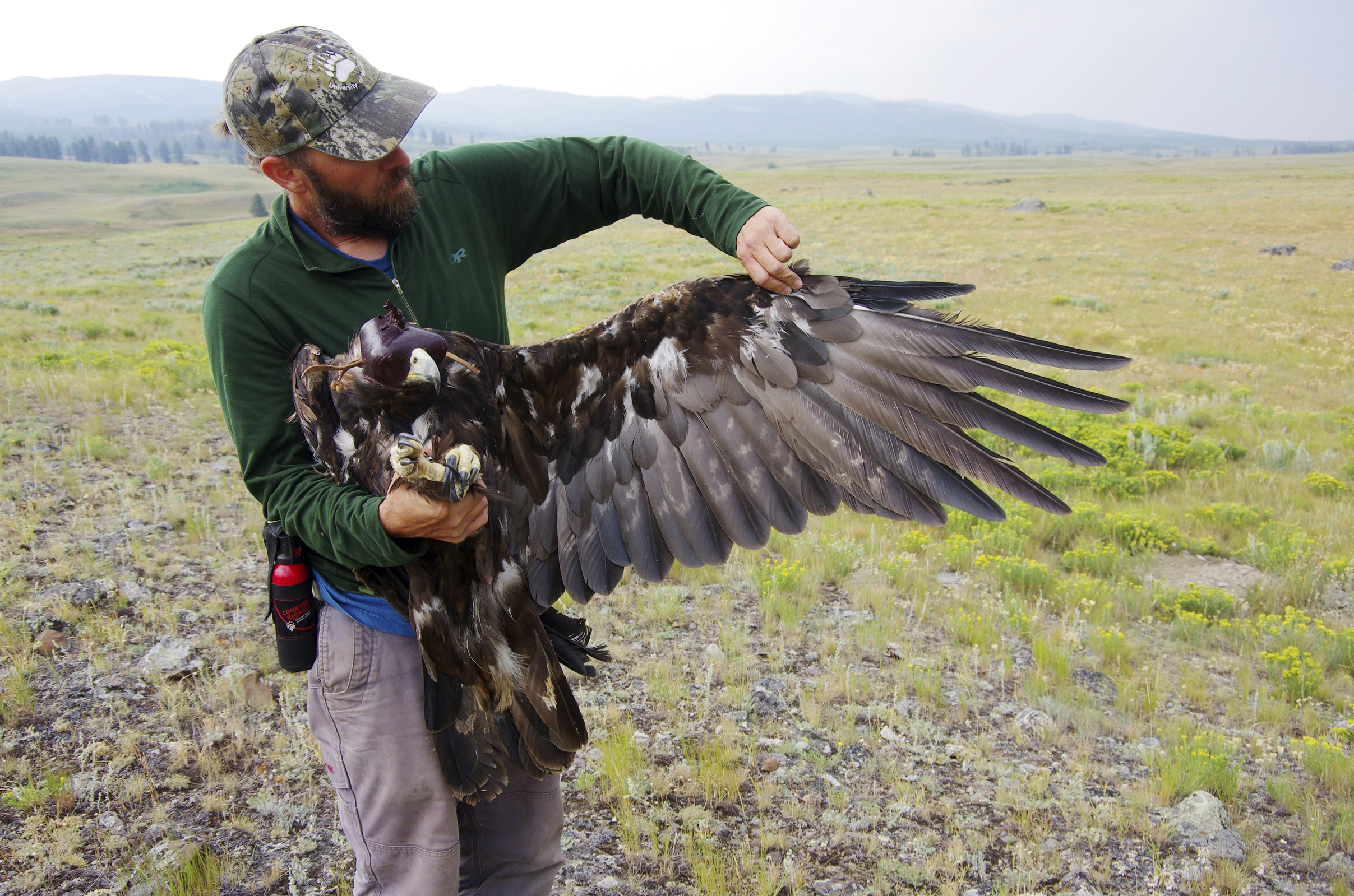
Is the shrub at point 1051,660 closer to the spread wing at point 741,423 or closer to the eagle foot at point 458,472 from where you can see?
the spread wing at point 741,423

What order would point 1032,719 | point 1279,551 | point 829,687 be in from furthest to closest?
point 1279,551
point 829,687
point 1032,719

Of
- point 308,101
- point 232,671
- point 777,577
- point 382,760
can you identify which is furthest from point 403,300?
point 777,577

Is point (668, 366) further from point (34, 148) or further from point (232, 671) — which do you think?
point (34, 148)

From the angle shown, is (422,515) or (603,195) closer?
(422,515)

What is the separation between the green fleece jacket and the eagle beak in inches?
10.5

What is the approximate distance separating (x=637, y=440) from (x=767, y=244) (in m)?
0.98

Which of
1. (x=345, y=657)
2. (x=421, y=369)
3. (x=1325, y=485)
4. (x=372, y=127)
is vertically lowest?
(x=1325, y=485)

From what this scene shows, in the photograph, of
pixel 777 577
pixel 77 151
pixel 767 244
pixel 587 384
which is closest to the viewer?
pixel 767 244

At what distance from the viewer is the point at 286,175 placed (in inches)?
93.6

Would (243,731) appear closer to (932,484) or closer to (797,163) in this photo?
(932,484)

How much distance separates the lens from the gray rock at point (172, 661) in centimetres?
436

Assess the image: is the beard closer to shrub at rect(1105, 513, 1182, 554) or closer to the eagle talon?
the eagle talon

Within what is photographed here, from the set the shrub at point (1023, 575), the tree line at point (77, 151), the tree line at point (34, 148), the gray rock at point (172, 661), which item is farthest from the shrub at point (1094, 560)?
the tree line at point (34, 148)

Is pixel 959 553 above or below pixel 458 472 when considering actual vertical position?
below
